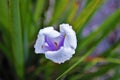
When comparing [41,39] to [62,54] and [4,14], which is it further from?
[4,14]

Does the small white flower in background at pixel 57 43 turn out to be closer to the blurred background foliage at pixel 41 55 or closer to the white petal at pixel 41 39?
the white petal at pixel 41 39

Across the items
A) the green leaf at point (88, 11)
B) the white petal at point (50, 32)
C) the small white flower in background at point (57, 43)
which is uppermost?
the green leaf at point (88, 11)

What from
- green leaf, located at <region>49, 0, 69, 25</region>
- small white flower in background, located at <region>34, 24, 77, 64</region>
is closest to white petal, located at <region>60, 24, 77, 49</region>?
small white flower in background, located at <region>34, 24, 77, 64</region>

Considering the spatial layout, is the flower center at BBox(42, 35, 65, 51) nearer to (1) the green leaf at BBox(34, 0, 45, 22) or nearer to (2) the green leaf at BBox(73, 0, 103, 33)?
(2) the green leaf at BBox(73, 0, 103, 33)

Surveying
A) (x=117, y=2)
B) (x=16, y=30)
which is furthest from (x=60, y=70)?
(x=117, y=2)

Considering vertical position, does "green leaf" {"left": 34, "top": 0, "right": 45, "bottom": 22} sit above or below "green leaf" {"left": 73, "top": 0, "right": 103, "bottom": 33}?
above

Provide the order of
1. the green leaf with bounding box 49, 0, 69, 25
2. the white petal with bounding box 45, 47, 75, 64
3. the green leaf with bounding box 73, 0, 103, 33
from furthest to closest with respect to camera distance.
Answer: the green leaf with bounding box 49, 0, 69, 25, the green leaf with bounding box 73, 0, 103, 33, the white petal with bounding box 45, 47, 75, 64

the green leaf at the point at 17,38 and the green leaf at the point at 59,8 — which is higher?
the green leaf at the point at 59,8

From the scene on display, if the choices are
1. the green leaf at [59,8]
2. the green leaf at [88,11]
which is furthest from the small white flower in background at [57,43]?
the green leaf at [59,8]
